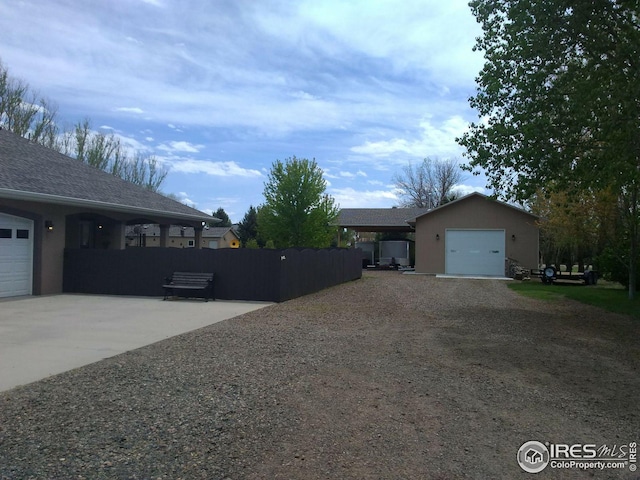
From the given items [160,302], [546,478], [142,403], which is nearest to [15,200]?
[160,302]

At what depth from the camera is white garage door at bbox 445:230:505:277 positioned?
2783 centimetres

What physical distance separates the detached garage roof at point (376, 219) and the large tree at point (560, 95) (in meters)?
21.6

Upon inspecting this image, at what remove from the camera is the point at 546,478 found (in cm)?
383

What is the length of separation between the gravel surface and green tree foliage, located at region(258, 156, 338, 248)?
55.5ft

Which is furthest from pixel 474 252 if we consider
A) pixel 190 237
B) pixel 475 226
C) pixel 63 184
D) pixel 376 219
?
pixel 190 237

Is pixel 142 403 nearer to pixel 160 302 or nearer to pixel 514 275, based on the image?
pixel 160 302

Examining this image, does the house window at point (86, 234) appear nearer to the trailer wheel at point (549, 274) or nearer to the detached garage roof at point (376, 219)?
the detached garage roof at point (376, 219)

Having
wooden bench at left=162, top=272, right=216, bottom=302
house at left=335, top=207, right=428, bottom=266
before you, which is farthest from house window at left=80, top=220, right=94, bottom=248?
house at left=335, top=207, right=428, bottom=266

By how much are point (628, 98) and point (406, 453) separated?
28.4 ft

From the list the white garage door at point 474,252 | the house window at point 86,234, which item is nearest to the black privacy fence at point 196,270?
the house window at point 86,234

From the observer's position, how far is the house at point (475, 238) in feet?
90.7

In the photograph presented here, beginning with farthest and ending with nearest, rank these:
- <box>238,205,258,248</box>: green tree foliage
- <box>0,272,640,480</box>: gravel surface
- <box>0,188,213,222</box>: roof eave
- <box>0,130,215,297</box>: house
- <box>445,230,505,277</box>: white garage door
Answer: <box>238,205,258,248</box>: green tree foliage → <box>445,230,505,277</box>: white garage door → <box>0,130,215,297</box>: house → <box>0,188,213,222</box>: roof eave → <box>0,272,640,480</box>: gravel surface

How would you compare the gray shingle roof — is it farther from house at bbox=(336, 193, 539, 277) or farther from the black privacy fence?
house at bbox=(336, 193, 539, 277)

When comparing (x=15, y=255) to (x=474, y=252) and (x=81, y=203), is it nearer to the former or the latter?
(x=81, y=203)
